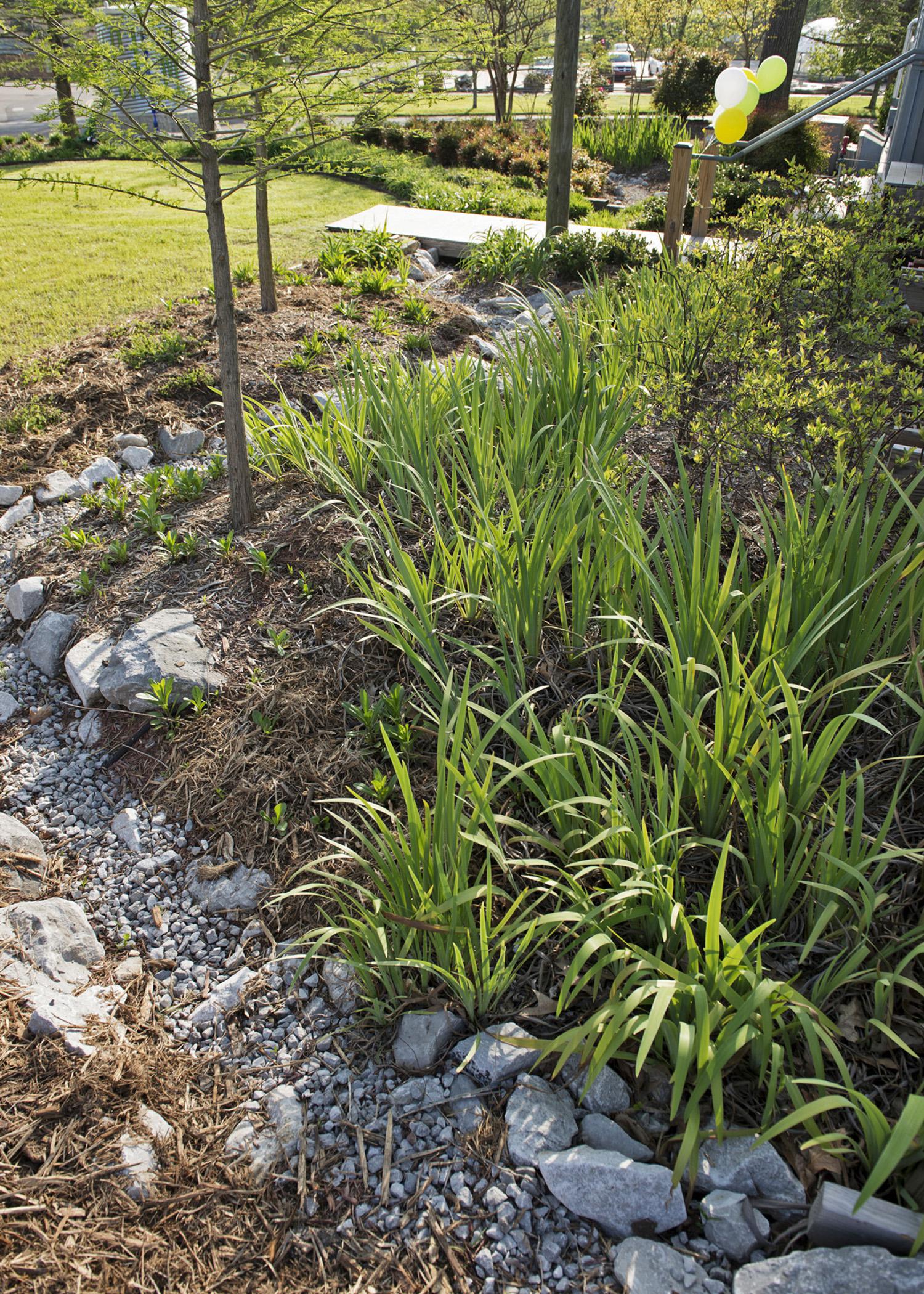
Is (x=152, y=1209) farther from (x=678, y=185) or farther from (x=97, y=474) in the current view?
(x=678, y=185)

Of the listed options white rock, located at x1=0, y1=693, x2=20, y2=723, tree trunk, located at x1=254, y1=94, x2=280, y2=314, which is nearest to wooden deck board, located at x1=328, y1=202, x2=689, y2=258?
tree trunk, located at x1=254, y1=94, x2=280, y2=314

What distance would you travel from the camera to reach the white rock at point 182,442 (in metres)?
4.45

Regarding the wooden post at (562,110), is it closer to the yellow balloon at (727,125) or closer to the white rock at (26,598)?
the yellow balloon at (727,125)

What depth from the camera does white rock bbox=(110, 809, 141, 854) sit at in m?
2.61

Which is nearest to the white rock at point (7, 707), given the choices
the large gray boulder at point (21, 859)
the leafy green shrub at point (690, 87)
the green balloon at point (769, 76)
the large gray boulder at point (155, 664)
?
the large gray boulder at point (155, 664)

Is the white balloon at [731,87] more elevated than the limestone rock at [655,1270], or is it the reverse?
the white balloon at [731,87]

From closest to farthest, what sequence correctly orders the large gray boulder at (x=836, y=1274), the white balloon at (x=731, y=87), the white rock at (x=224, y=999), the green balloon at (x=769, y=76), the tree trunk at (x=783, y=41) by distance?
1. the large gray boulder at (x=836, y=1274)
2. the white rock at (x=224, y=999)
3. the white balloon at (x=731, y=87)
4. the green balloon at (x=769, y=76)
5. the tree trunk at (x=783, y=41)

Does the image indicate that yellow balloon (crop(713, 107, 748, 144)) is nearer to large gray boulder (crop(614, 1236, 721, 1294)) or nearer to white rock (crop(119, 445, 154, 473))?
white rock (crop(119, 445, 154, 473))

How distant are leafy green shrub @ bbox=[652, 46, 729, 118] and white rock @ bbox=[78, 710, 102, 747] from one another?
15.4 meters

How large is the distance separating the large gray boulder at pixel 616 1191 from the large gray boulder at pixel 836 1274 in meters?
0.16

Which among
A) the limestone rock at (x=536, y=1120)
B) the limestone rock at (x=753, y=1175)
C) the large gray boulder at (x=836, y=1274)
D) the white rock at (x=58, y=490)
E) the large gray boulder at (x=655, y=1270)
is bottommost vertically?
the limestone rock at (x=536, y=1120)

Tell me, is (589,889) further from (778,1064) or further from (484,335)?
(484,335)

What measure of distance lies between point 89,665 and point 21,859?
32.9 inches

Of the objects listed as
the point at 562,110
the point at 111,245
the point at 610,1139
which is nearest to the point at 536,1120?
the point at 610,1139
